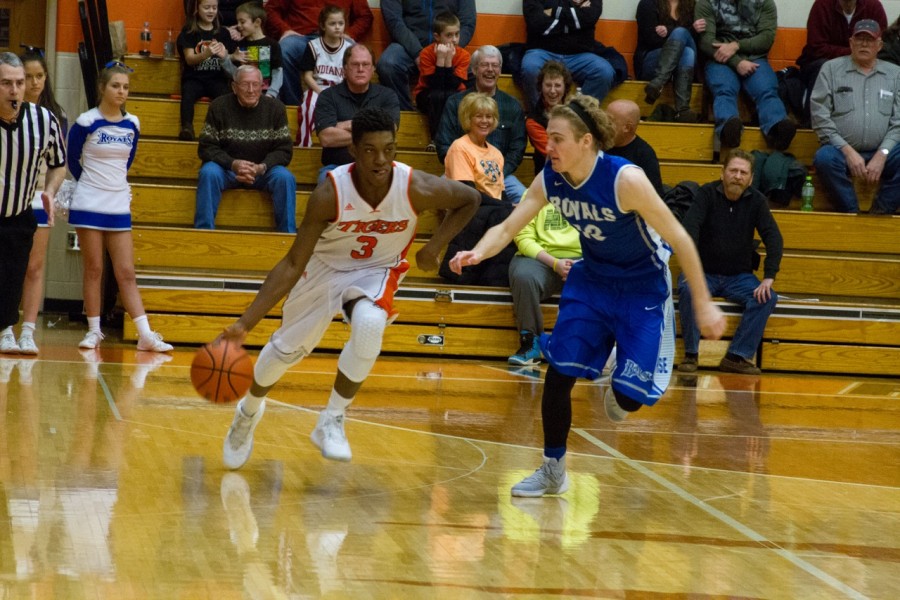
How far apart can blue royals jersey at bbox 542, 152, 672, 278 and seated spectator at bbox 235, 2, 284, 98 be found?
19.7ft

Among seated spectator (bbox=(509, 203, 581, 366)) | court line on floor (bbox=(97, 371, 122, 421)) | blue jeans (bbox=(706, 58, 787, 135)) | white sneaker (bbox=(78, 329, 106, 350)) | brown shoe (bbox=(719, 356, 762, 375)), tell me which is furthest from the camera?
blue jeans (bbox=(706, 58, 787, 135))

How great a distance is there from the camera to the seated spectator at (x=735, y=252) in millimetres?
9125

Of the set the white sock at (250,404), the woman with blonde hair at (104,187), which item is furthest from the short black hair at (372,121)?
the woman with blonde hair at (104,187)

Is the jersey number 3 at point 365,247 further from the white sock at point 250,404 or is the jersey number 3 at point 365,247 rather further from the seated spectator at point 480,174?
the seated spectator at point 480,174

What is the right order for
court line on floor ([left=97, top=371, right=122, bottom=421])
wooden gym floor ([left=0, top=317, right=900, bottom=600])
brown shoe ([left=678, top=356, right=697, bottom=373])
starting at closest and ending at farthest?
1. wooden gym floor ([left=0, top=317, right=900, bottom=600])
2. court line on floor ([left=97, top=371, right=122, bottom=421])
3. brown shoe ([left=678, top=356, right=697, bottom=373])

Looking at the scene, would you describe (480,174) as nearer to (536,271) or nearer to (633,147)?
(536,271)

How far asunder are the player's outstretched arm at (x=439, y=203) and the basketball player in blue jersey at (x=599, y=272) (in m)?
0.17

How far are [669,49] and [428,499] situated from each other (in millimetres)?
7180

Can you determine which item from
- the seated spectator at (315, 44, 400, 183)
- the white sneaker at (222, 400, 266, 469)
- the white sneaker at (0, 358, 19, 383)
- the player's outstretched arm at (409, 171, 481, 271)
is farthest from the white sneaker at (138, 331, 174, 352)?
the player's outstretched arm at (409, 171, 481, 271)

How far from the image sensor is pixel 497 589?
3496 mm

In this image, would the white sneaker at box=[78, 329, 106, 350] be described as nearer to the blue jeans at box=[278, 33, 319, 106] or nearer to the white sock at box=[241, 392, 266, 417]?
the blue jeans at box=[278, 33, 319, 106]

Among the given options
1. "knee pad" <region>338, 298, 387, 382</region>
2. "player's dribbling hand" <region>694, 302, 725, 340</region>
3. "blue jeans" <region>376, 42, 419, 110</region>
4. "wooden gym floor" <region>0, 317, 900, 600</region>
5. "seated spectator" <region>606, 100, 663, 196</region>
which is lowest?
"wooden gym floor" <region>0, 317, 900, 600</region>

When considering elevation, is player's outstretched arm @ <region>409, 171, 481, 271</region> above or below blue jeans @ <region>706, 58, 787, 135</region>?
below

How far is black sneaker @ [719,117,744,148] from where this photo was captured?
10.3 meters
